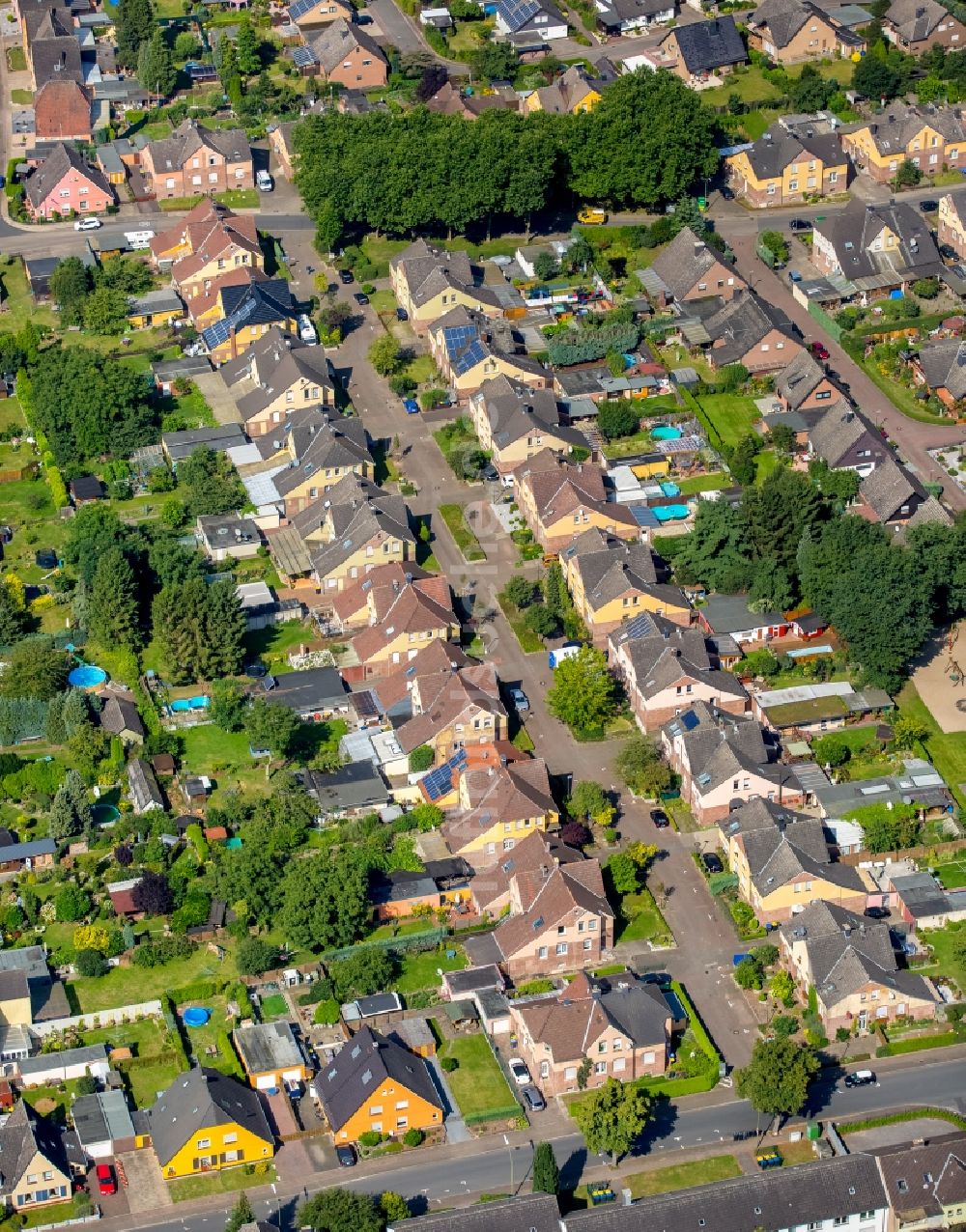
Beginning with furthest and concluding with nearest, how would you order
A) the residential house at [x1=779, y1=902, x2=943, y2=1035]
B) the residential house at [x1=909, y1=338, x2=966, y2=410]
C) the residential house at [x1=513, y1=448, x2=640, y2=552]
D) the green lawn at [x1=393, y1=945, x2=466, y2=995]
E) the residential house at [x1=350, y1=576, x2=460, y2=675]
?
the residential house at [x1=909, y1=338, x2=966, y2=410] → the residential house at [x1=513, y1=448, x2=640, y2=552] → the residential house at [x1=350, y1=576, x2=460, y2=675] → the green lawn at [x1=393, y1=945, x2=466, y2=995] → the residential house at [x1=779, y1=902, x2=943, y2=1035]

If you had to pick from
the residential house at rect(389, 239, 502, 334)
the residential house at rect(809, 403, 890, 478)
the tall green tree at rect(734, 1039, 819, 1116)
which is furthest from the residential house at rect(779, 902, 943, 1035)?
the residential house at rect(389, 239, 502, 334)

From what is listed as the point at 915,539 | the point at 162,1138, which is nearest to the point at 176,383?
the point at 915,539

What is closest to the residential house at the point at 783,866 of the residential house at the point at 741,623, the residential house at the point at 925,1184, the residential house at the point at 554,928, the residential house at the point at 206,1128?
the residential house at the point at 554,928

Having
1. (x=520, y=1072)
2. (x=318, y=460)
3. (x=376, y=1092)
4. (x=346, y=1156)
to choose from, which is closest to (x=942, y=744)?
(x=520, y=1072)

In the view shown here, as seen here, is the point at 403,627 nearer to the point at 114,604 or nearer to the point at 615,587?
the point at 615,587

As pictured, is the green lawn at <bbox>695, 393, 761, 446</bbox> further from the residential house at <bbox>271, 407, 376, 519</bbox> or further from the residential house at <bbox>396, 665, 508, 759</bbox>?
the residential house at <bbox>396, 665, 508, 759</bbox>

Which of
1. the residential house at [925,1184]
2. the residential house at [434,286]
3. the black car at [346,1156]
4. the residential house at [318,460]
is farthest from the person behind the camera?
the residential house at [434,286]

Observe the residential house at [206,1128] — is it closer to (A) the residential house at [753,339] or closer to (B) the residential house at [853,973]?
(B) the residential house at [853,973]
